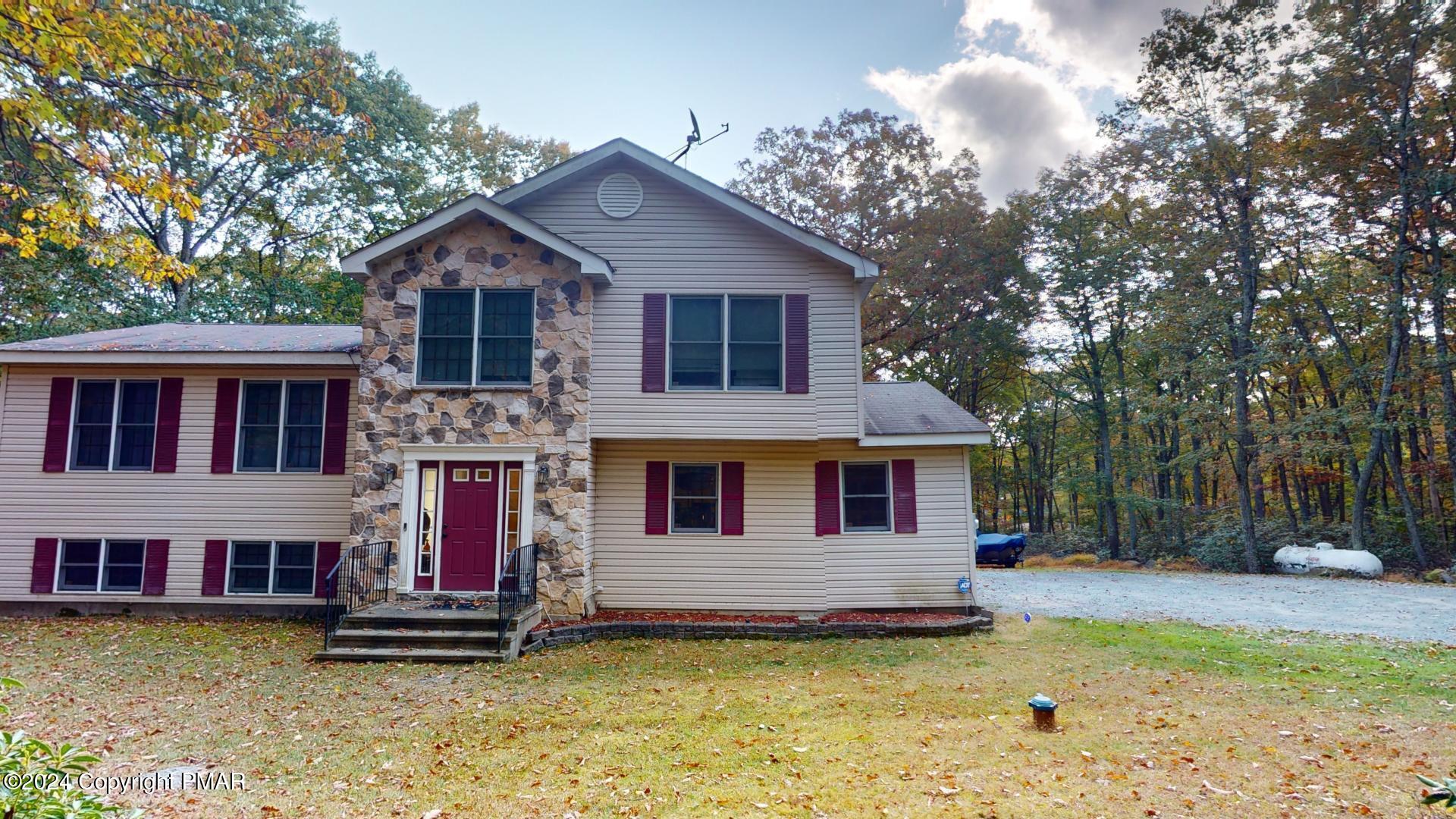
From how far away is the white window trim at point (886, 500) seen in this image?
11445 mm

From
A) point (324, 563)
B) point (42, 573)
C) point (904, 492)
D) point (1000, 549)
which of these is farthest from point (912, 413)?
point (42, 573)

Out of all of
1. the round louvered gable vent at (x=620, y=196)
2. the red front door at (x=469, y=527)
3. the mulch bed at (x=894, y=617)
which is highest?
the round louvered gable vent at (x=620, y=196)

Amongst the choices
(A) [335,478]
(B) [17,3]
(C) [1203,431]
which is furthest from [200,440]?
(C) [1203,431]

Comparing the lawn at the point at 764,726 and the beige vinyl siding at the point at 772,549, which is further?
the beige vinyl siding at the point at 772,549

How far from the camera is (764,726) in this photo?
6.12m

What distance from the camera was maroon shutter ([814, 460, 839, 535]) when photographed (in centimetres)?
1129

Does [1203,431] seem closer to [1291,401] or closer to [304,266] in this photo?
[1291,401]

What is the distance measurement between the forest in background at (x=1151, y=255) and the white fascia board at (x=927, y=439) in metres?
10.3

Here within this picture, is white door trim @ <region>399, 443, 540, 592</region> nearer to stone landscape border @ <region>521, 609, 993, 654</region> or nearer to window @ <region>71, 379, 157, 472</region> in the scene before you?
stone landscape border @ <region>521, 609, 993, 654</region>

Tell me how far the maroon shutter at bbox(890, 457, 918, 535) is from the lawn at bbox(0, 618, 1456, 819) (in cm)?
244

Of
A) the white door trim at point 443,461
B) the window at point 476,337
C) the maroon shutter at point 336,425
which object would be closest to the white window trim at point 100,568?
the maroon shutter at point 336,425

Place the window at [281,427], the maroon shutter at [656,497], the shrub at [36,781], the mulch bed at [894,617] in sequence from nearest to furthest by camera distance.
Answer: the shrub at [36,781], the mulch bed at [894,617], the window at [281,427], the maroon shutter at [656,497]

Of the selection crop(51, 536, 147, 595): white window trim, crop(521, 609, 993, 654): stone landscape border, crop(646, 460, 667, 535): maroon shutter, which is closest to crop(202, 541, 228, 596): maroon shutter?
crop(51, 536, 147, 595): white window trim

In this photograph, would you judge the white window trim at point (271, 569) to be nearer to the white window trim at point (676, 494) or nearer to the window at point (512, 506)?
the window at point (512, 506)
